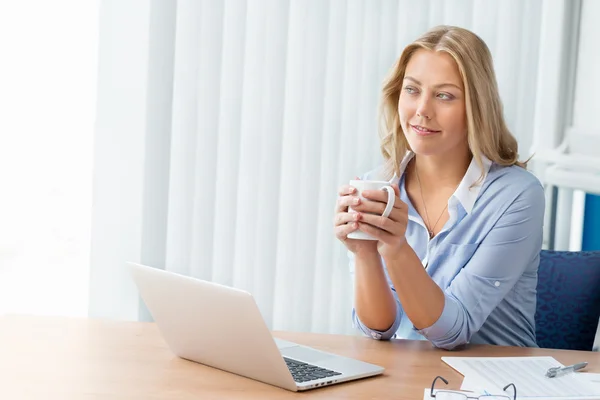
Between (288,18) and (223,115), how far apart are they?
0.41 m

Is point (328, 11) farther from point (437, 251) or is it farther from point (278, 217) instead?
point (437, 251)

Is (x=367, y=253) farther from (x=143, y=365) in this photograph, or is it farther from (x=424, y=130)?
(x=143, y=365)

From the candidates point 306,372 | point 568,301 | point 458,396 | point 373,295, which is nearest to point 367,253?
point 373,295

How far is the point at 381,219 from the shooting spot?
151 centimetres

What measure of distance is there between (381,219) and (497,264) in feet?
1.34

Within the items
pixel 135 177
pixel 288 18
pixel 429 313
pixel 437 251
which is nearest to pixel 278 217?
pixel 135 177

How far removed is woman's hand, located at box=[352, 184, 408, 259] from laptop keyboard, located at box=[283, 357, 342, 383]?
0.29 metres

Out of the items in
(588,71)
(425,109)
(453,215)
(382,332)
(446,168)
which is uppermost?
(588,71)

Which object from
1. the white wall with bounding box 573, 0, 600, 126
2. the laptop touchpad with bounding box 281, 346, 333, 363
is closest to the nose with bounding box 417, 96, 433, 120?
the laptop touchpad with bounding box 281, 346, 333, 363

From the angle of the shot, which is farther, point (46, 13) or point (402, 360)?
point (46, 13)

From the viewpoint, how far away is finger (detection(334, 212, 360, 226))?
4.94 ft

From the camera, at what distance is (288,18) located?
270cm

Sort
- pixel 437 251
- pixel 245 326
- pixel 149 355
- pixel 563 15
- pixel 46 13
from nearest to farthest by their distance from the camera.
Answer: pixel 245 326, pixel 149 355, pixel 437 251, pixel 563 15, pixel 46 13

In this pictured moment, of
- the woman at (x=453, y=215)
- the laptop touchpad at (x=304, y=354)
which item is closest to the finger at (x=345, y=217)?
the woman at (x=453, y=215)
